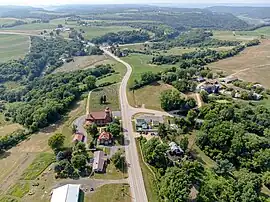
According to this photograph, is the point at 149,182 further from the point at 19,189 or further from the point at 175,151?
the point at 19,189

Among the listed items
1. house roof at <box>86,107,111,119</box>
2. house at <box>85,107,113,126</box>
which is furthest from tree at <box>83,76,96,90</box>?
house at <box>85,107,113,126</box>

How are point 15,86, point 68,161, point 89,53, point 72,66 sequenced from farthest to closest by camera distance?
point 89,53 → point 72,66 → point 15,86 → point 68,161

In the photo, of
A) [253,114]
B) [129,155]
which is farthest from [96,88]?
[253,114]

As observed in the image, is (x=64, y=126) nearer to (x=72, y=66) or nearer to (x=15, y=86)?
(x=15, y=86)

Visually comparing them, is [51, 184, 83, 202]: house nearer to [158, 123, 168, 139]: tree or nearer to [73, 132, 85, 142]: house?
[73, 132, 85, 142]: house

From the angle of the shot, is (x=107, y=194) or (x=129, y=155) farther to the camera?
(x=129, y=155)

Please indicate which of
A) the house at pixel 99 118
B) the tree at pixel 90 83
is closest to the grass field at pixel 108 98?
the tree at pixel 90 83
